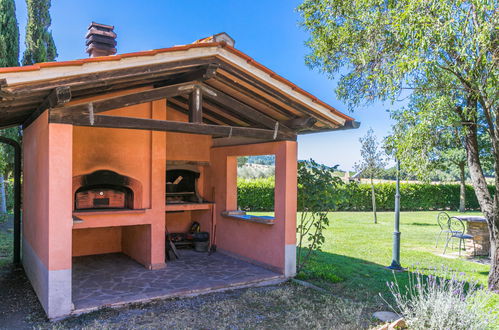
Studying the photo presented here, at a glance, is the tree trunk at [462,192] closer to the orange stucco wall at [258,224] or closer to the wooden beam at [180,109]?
the orange stucco wall at [258,224]

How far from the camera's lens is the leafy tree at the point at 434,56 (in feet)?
17.9

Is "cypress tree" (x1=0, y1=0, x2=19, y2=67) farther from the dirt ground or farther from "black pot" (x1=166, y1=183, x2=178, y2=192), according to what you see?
the dirt ground

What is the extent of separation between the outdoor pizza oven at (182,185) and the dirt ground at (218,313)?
387cm

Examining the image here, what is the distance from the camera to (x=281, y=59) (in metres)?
35.4

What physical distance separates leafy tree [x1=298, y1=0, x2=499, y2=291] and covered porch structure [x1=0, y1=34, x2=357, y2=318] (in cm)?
163

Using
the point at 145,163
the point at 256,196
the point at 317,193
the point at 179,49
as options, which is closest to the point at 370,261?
the point at 317,193

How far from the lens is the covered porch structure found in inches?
209

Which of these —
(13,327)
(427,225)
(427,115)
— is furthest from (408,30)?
(427,225)

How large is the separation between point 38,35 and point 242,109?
1551cm

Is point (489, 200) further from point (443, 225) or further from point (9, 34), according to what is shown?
point (9, 34)

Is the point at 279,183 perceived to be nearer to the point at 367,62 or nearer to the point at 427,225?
the point at 367,62

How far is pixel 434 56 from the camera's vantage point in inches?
231

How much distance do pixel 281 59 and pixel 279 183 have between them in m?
29.9

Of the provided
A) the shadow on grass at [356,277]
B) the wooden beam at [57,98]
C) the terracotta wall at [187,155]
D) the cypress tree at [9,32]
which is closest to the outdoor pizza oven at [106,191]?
the terracotta wall at [187,155]
